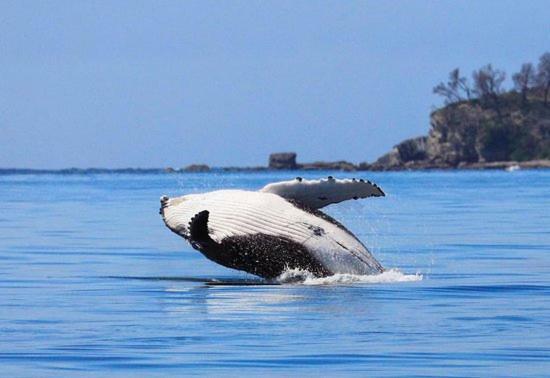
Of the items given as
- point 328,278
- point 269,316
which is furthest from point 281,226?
point 269,316

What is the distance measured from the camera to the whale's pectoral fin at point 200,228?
15.6 m

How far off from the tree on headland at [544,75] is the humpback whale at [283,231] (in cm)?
17136

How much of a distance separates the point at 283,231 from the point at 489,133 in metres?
172

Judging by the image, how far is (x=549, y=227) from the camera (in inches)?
1220

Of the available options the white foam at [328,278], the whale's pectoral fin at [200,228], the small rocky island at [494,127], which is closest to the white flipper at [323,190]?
the white foam at [328,278]

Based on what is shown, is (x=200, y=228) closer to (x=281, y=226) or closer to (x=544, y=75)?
(x=281, y=226)

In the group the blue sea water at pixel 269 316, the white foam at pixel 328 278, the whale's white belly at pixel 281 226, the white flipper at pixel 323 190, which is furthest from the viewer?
the white flipper at pixel 323 190

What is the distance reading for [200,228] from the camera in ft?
51.6

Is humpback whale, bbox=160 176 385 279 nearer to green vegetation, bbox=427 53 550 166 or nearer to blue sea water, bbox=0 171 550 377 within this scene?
blue sea water, bbox=0 171 550 377

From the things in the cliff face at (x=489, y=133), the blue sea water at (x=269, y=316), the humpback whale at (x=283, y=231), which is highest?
the cliff face at (x=489, y=133)

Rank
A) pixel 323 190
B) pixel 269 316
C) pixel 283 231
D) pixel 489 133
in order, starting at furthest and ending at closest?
pixel 489 133 < pixel 323 190 < pixel 283 231 < pixel 269 316

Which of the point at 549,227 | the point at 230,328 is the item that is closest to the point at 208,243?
the point at 230,328

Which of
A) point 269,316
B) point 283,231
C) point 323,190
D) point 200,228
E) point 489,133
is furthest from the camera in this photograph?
point 489,133

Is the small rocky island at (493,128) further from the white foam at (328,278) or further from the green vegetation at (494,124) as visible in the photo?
the white foam at (328,278)
